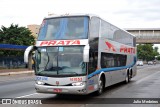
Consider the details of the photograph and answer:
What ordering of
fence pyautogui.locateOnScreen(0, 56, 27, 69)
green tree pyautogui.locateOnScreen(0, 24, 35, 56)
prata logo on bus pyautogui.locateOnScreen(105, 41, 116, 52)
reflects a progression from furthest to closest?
green tree pyautogui.locateOnScreen(0, 24, 35, 56)
fence pyautogui.locateOnScreen(0, 56, 27, 69)
prata logo on bus pyautogui.locateOnScreen(105, 41, 116, 52)

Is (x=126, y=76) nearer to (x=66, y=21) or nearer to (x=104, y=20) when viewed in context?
(x=104, y=20)

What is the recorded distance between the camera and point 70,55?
11797mm

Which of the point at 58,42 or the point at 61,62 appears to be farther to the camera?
the point at 58,42

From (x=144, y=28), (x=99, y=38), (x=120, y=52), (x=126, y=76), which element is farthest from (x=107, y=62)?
(x=144, y=28)

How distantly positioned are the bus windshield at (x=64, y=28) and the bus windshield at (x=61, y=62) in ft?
1.85

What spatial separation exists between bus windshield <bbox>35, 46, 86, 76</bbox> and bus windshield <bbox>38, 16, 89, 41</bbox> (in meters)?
0.56

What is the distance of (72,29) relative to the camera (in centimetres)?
Answer: 1238

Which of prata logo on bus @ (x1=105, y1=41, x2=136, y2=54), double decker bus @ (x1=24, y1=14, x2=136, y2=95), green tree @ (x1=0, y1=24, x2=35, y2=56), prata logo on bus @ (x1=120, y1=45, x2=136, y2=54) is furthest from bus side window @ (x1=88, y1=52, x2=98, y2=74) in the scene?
green tree @ (x1=0, y1=24, x2=35, y2=56)

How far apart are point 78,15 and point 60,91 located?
3168mm

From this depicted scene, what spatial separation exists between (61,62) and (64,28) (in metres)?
1.48

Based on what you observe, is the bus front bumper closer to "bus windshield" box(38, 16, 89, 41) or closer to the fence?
"bus windshield" box(38, 16, 89, 41)

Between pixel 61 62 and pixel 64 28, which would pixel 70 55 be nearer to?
pixel 61 62

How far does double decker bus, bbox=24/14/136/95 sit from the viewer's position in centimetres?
1162

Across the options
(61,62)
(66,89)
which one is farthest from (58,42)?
(66,89)
